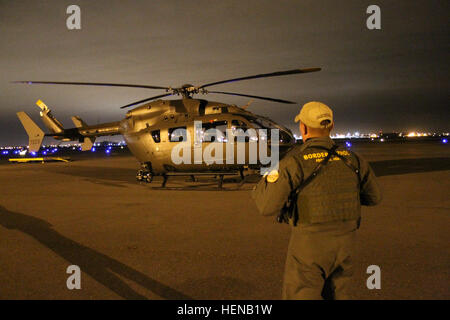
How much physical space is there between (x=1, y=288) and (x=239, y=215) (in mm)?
4652

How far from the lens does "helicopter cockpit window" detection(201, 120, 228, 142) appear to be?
35.3 feet

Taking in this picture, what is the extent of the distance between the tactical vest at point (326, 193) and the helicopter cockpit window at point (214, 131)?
8.53m

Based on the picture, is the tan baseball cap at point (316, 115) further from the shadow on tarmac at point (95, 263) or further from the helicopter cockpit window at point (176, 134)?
the helicopter cockpit window at point (176, 134)

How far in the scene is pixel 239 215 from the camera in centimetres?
732

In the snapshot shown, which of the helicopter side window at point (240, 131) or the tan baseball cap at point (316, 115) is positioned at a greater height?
the helicopter side window at point (240, 131)

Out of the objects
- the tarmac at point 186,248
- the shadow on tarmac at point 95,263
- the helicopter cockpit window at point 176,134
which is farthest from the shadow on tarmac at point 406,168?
the shadow on tarmac at point 95,263

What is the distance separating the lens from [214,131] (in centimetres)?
1084

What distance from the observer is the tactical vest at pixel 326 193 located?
2236mm

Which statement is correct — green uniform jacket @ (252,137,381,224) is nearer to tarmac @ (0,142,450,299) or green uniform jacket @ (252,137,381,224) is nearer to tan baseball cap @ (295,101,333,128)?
tan baseball cap @ (295,101,333,128)

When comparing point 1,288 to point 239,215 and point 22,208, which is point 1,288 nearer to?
point 239,215

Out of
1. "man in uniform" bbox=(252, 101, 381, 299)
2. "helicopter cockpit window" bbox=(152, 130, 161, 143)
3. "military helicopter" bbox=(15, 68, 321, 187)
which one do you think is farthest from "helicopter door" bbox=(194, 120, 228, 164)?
"man in uniform" bbox=(252, 101, 381, 299)

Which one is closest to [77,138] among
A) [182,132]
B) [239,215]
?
[182,132]

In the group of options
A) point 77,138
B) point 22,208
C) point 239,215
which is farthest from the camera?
point 77,138

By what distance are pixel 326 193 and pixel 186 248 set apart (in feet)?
11.2
